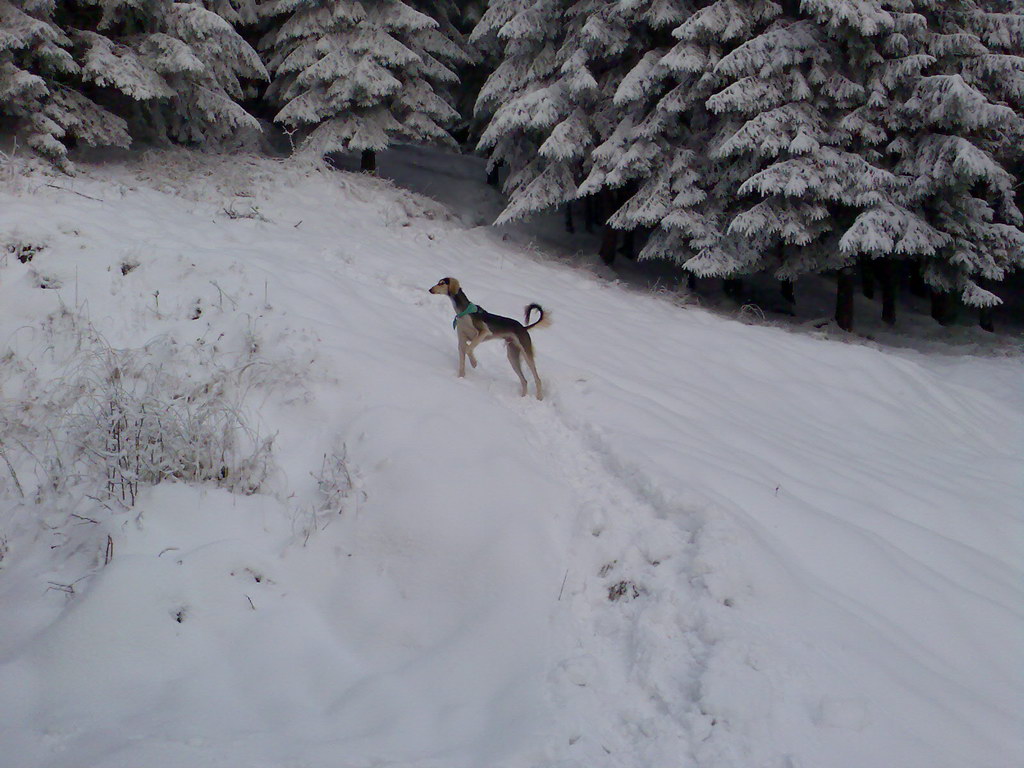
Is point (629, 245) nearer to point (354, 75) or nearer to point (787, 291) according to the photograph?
point (787, 291)

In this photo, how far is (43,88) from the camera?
924 cm

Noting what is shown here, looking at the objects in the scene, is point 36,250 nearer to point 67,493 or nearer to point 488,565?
point 67,493

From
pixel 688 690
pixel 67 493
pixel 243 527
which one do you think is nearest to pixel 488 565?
pixel 688 690

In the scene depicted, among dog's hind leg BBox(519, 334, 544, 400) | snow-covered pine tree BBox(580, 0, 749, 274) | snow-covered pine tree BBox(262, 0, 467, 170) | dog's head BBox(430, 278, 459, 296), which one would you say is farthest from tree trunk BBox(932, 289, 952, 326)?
dog's head BBox(430, 278, 459, 296)

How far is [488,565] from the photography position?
3973 millimetres

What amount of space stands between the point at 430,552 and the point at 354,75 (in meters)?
12.4

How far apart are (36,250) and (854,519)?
27.2 feet

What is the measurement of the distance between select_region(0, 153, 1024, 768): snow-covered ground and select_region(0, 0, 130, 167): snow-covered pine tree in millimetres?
2318

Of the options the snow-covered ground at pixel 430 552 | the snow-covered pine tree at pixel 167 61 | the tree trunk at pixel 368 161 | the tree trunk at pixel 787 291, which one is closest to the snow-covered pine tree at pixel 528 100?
the tree trunk at pixel 368 161

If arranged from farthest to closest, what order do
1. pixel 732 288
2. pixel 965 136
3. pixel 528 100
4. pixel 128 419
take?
pixel 732 288 → pixel 528 100 → pixel 965 136 → pixel 128 419

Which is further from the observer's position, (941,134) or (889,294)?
(889,294)

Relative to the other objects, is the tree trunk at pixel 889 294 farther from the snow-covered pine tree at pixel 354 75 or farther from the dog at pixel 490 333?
the dog at pixel 490 333

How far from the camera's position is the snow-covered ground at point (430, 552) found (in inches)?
116

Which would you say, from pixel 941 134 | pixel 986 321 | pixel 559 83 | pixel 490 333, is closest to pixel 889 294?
pixel 986 321
